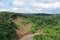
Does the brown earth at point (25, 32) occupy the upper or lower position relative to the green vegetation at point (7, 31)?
lower

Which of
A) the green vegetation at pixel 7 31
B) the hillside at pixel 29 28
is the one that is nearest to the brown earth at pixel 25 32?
the hillside at pixel 29 28

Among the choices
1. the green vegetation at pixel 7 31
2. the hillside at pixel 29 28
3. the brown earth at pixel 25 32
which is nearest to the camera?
the green vegetation at pixel 7 31

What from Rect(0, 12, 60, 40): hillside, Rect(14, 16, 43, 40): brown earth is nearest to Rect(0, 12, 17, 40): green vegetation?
Rect(0, 12, 60, 40): hillside

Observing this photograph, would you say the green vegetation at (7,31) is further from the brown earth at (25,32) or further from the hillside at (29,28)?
the brown earth at (25,32)

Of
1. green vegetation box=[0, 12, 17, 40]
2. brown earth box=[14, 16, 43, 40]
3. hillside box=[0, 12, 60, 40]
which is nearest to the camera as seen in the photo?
green vegetation box=[0, 12, 17, 40]

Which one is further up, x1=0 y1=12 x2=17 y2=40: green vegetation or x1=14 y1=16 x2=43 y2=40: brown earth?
x1=0 y1=12 x2=17 y2=40: green vegetation

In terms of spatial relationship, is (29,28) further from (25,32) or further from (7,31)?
(7,31)

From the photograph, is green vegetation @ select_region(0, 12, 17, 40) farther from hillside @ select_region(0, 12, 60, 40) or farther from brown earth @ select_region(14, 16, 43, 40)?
brown earth @ select_region(14, 16, 43, 40)

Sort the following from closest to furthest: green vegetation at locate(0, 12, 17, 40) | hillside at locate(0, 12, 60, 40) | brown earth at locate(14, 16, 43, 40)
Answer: green vegetation at locate(0, 12, 17, 40) < hillside at locate(0, 12, 60, 40) < brown earth at locate(14, 16, 43, 40)

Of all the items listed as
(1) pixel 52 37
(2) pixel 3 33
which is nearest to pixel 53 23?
(1) pixel 52 37

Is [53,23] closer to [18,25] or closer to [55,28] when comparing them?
[55,28]

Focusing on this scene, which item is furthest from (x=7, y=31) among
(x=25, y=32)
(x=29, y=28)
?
(x=29, y=28)
